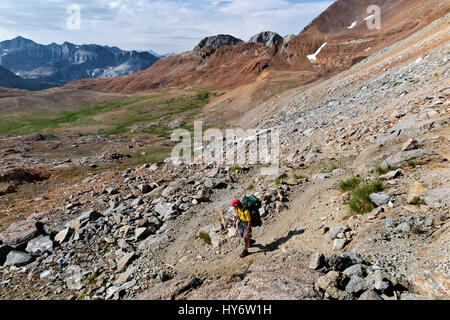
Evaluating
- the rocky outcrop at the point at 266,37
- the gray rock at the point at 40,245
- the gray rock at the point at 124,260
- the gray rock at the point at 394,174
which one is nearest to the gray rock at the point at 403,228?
the gray rock at the point at 394,174

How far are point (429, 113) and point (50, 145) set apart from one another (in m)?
35.6

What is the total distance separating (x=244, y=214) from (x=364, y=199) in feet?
10.2

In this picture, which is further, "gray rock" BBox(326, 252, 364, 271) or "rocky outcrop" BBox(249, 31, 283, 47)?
"rocky outcrop" BBox(249, 31, 283, 47)

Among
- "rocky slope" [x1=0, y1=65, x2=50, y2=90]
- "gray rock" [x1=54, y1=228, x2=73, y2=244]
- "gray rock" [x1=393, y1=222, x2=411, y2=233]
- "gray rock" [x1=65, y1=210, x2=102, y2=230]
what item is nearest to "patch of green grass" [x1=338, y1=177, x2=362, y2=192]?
"gray rock" [x1=393, y1=222, x2=411, y2=233]

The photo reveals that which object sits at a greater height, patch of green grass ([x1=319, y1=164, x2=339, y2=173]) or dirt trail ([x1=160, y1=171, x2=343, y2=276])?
patch of green grass ([x1=319, y1=164, x2=339, y2=173])

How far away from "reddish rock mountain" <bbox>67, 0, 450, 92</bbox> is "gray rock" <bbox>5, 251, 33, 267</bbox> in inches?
1855

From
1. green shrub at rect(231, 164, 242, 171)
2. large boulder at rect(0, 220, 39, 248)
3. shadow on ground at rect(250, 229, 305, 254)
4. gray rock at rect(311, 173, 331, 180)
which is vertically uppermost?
gray rock at rect(311, 173, 331, 180)

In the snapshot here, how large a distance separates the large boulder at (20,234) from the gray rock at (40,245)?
1.04 feet

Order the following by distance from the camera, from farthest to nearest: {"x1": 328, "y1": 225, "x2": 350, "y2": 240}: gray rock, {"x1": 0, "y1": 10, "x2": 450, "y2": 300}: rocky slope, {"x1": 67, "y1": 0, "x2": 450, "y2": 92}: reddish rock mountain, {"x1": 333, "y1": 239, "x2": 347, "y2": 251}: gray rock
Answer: {"x1": 67, "y1": 0, "x2": 450, "y2": 92}: reddish rock mountain < {"x1": 328, "y1": 225, "x2": 350, "y2": 240}: gray rock < {"x1": 333, "y1": 239, "x2": 347, "y2": 251}: gray rock < {"x1": 0, "y1": 10, "x2": 450, "y2": 300}: rocky slope

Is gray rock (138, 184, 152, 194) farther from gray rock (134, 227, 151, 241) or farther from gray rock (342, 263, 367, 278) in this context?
gray rock (342, 263, 367, 278)

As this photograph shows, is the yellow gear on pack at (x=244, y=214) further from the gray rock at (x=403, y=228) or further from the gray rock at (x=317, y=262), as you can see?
the gray rock at (x=403, y=228)

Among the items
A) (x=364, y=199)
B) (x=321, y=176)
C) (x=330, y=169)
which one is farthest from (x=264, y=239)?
(x=330, y=169)

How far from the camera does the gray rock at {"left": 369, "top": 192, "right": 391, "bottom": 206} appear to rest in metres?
6.55

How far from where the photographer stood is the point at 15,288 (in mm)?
8273
